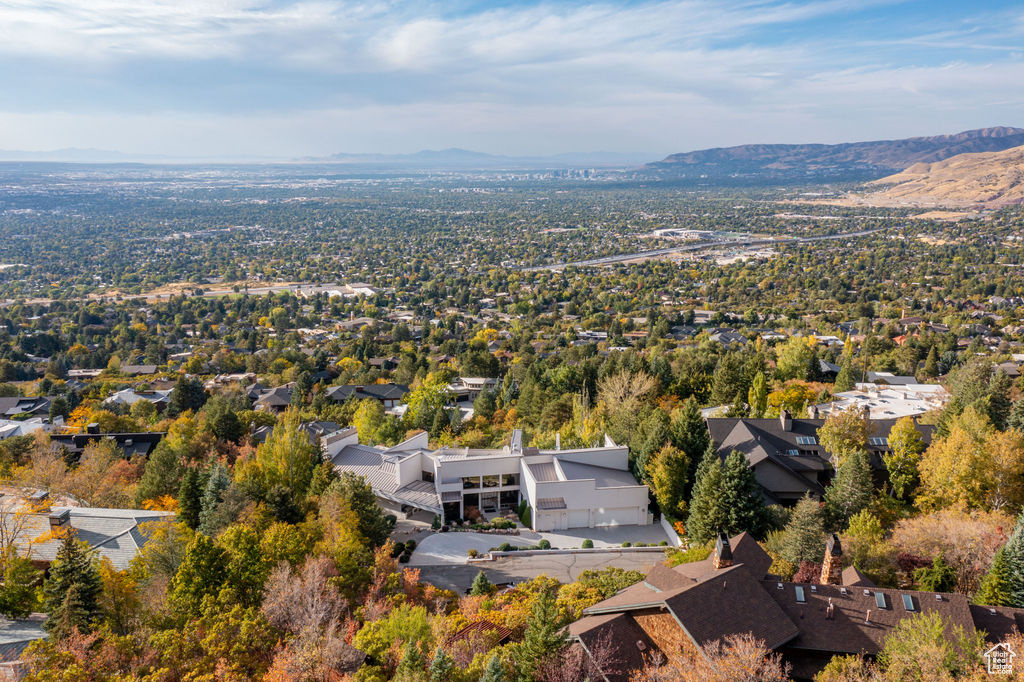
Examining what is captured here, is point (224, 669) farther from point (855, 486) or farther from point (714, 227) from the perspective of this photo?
point (714, 227)

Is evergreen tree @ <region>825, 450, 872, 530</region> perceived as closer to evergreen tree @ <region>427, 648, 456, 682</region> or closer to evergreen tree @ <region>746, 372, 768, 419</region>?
evergreen tree @ <region>746, 372, 768, 419</region>

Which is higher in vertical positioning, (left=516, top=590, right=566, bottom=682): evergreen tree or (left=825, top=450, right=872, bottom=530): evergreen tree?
(left=516, top=590, right=566, bottom=682): evergreen tree

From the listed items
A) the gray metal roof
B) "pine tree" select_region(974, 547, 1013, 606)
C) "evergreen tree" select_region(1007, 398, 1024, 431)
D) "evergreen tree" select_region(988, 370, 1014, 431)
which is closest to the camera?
"pine tree" select_region(974, 547, 1013, 606)

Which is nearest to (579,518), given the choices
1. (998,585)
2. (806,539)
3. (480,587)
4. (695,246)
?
(480,587)

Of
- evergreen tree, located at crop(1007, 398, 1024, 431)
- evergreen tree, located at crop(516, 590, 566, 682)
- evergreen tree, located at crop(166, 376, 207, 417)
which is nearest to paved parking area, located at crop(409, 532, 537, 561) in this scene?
evergreen tree, located at crop(516, 590, 566, 682)

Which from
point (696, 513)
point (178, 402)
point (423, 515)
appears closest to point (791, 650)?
point (696, 513)

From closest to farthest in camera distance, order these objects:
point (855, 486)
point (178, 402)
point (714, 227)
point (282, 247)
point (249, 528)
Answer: point (249, 528) → point (855, 486) → point (178, 402) → point (282, 247) → point (714, 227)
